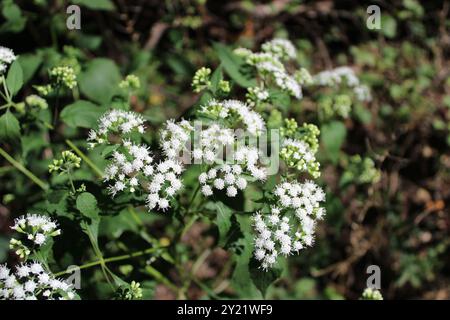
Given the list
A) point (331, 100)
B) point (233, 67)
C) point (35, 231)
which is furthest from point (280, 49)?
point (35, 231)

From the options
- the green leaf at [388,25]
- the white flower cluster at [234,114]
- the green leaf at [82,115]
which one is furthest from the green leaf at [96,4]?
the green leaf at [388,25]

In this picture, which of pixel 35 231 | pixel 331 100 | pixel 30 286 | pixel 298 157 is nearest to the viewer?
pixel 30 286

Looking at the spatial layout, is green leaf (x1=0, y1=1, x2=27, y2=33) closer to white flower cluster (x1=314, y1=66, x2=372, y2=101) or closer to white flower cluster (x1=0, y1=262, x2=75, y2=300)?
white flower cluster (x1=0, y1=262, x2=75, y2=300)

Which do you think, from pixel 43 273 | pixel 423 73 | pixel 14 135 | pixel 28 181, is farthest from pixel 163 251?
pixel 423 73

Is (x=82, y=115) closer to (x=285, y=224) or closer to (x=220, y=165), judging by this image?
(x=220, y=165)

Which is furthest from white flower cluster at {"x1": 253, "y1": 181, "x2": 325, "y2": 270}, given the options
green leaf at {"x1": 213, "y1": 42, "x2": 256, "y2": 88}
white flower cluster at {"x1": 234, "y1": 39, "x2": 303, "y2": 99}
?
green leaf at {"x1": 213, "y1": 42, "x2": 256, "y2": 88}
